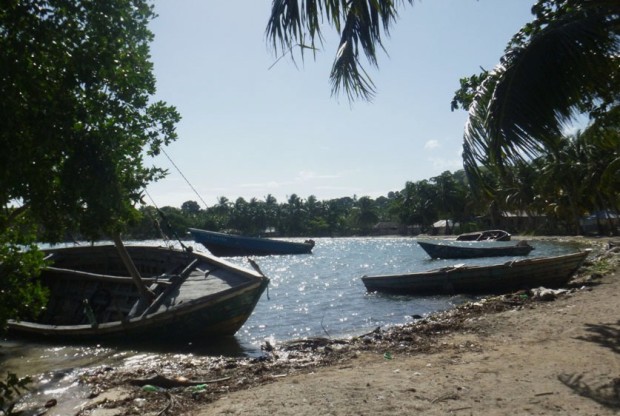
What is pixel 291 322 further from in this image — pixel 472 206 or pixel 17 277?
pixel 472 206

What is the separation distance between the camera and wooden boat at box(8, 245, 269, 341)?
11.7 metres

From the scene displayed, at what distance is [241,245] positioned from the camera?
5638 centimetres

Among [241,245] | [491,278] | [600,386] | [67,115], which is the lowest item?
[491,278]

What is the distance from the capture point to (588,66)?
5641 mm

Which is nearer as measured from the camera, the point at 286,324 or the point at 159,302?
the point at 159,302

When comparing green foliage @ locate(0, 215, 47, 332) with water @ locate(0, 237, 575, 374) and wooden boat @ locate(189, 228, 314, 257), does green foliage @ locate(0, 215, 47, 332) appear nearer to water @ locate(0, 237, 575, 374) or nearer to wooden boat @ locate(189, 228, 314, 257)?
water @ locate(0, 237, 575, 374)

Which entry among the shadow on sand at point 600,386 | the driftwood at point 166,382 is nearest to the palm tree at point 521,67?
the shadow on sand at point 600,386

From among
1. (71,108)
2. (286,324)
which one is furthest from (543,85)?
(286,324)

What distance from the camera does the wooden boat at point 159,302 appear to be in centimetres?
1170

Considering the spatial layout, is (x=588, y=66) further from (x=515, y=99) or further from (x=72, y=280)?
(x=72, y=280)

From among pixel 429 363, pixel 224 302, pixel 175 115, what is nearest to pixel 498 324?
pixel 429 363

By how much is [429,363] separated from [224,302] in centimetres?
566

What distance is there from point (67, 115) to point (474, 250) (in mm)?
34633

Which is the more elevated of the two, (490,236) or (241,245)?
(241,245)
